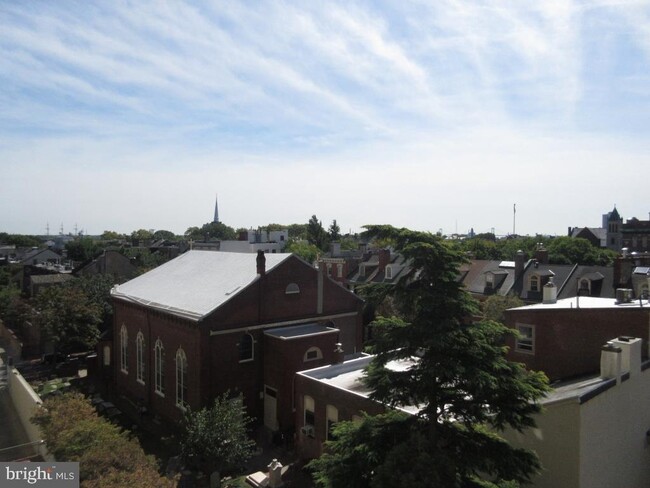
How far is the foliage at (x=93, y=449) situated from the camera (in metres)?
12.5

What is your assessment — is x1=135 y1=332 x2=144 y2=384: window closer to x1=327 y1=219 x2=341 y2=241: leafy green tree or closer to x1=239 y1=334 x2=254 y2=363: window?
x1=239 y1=334 x2=254 y2=363: window

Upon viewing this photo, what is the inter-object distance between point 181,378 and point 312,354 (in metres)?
7.36

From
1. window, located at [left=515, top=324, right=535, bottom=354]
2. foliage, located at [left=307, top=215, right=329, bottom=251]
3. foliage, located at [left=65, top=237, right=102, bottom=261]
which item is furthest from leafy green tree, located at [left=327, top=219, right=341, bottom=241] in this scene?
window, located at [left=515, top=324, right=535, bottom=354]

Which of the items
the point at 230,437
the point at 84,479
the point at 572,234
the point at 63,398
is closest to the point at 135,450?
the point at 84,479

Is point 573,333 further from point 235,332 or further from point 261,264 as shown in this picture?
point 235,332

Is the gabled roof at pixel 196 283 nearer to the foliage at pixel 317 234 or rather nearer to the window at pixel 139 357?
the window at pixel 139 357

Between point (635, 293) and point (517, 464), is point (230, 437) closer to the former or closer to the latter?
point (517, 464)

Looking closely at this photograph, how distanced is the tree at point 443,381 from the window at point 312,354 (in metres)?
13.7

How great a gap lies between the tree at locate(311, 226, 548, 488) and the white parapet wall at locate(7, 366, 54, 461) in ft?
44.7

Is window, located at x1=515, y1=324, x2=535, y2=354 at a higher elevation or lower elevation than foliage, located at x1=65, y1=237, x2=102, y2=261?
lower

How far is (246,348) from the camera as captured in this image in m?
25.9

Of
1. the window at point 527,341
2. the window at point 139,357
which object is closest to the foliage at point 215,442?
the window at point 527,341

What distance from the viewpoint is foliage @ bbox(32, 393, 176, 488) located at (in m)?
12.5

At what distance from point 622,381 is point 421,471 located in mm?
9116
